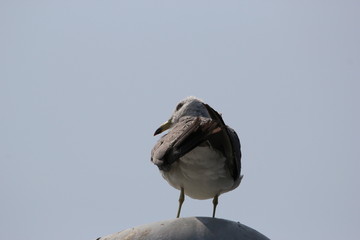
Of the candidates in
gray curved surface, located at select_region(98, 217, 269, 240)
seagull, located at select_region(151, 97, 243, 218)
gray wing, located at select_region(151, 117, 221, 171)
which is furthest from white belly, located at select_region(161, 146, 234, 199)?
gray curved surface, located at select_region(98, 217, 269, 240)

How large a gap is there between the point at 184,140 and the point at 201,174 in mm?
1150

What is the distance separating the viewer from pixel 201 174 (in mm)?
8773

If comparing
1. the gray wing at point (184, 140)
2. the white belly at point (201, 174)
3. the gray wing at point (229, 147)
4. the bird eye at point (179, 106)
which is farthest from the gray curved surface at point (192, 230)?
the bird eye at point (179, 106)

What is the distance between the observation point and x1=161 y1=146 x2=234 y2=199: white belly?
8.55 metres

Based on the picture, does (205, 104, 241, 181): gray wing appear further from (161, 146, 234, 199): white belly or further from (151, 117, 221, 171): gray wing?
(151, 117, 221, 171): gray wing

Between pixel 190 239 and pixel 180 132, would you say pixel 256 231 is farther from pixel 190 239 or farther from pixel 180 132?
pixel 180 132

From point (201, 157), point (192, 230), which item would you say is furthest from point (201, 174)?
point (192, 230)

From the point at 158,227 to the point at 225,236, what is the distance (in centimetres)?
70

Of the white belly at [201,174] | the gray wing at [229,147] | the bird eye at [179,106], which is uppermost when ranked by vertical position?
the bird eye at [179,106]

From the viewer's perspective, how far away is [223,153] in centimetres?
856

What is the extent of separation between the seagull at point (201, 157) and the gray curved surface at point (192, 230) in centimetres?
131

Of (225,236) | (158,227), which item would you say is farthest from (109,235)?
(225,236)

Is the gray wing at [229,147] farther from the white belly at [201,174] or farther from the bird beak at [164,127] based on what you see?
the bird beak at [164,127]

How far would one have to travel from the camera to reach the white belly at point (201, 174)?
28.0ft
